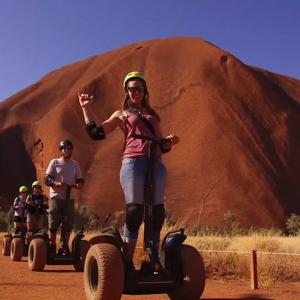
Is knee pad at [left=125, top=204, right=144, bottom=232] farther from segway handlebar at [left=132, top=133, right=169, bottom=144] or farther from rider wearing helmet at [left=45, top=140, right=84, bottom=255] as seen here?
rider wearing helmet at [left=45, top=140, right=84, bottom=255]

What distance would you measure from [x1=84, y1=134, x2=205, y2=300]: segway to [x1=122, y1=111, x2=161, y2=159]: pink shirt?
10cm

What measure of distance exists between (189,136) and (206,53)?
15941mm

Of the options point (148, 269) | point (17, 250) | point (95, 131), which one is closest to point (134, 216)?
point (148, 269)

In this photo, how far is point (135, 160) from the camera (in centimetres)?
467

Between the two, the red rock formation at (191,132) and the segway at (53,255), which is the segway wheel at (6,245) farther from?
the red rock formation at (191,132)

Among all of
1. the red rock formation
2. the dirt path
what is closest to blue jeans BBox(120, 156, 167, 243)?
the dirt path

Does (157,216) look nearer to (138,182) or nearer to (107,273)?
(138,182)

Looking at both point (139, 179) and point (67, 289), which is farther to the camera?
point (67, 289)

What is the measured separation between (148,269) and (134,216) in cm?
49

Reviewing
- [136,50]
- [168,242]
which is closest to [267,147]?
[136,50]

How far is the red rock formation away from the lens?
48094 mm

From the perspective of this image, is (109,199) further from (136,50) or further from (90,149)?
(136,50)

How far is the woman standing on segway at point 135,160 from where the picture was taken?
4.57 metres

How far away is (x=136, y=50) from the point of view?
233 feet
